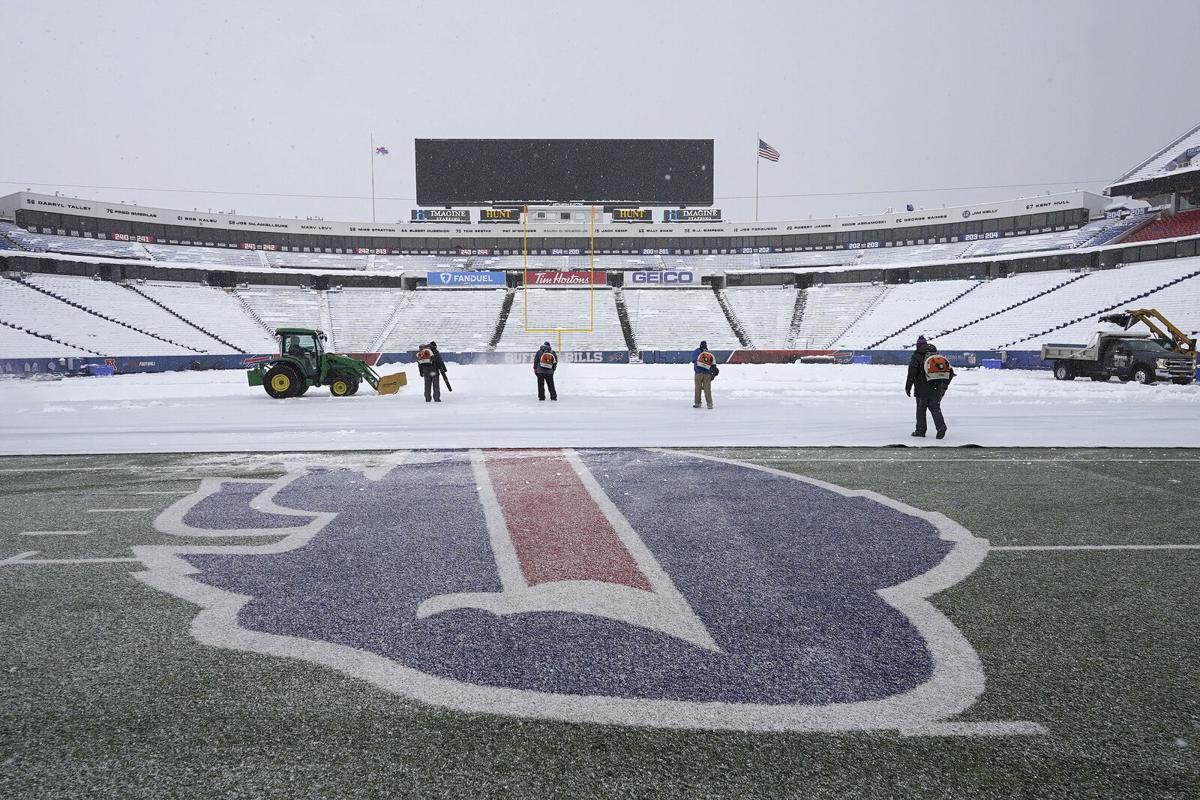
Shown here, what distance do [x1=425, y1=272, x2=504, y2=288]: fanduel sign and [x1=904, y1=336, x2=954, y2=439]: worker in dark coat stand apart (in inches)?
1676

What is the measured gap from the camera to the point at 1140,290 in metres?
36.6

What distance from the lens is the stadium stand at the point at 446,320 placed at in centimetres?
4528

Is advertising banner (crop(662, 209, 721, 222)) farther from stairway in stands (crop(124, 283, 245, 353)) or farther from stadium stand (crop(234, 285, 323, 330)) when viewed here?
stairway in stands (crop(124, 283, 245, 353))

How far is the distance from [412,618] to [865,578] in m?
2.71

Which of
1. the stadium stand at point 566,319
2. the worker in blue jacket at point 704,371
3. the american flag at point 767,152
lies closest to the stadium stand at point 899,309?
the american flag at point 767,152

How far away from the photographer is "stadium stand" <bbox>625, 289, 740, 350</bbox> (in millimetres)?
45719

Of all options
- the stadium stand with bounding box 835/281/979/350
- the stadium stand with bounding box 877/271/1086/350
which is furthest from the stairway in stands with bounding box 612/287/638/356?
the stadium stand with bounding box 877/271/1086/350

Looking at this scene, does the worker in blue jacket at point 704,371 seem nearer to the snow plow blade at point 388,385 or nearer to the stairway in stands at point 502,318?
the snow plow blade at point 388,385

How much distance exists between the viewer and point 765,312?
1978 inches

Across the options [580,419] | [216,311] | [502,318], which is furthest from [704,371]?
[216,311]

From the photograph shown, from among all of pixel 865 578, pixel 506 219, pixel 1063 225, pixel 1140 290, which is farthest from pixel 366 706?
pixel 1063 225

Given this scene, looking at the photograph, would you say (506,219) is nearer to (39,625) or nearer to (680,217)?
(680,217)

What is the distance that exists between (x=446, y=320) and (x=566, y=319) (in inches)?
375

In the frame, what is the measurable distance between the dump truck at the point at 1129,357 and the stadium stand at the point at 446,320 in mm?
32993
